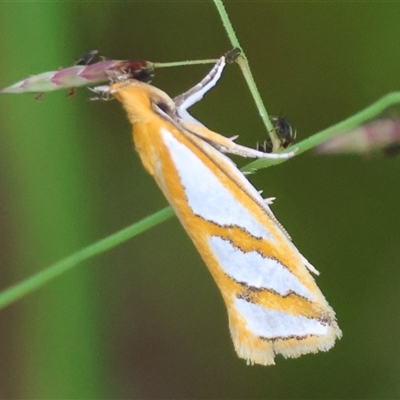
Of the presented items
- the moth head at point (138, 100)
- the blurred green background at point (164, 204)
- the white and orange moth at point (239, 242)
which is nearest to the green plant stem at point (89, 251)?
the white and orange moth at point (239, 242)

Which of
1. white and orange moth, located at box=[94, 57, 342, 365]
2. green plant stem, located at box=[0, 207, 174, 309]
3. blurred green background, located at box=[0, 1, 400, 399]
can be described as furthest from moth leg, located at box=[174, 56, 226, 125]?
blurred green background, located at box=[0, 1, 400, 399]

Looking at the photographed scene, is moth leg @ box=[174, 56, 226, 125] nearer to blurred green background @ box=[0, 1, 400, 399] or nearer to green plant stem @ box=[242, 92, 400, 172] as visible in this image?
green plant stem @ box=[242, 92, 400, 172]

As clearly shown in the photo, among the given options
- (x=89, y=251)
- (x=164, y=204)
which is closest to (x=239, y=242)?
(x=89, y=251)

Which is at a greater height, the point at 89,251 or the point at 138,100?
the point at 138,100

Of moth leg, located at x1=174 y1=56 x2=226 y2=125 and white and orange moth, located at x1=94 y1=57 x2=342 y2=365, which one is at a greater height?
moth leg, located at x1=174 y1=56 x2=226 y2=125

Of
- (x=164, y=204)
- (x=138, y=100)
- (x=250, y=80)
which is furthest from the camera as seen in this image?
(x=164, y=204)

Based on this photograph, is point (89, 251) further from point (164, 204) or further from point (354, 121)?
point (164, 204)

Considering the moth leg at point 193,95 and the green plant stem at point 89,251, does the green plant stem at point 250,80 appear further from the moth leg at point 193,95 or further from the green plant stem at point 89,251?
the green plant stem at point 89,251
